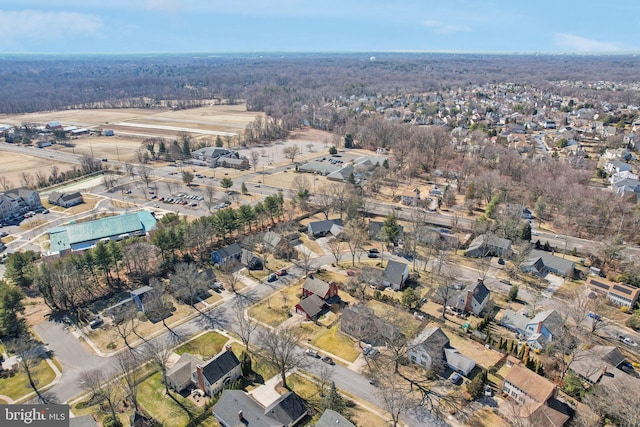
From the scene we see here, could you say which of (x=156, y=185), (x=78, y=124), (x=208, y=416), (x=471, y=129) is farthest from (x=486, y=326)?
(x=78, y=124)

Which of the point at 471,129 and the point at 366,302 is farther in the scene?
the point at 471,129

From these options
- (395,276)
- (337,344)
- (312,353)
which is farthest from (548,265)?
(312,353)

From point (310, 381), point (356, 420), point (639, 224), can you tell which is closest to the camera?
point (356, 420)

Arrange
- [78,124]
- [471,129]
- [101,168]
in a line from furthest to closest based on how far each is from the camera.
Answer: [78,124] → [471,129] → [101,168]

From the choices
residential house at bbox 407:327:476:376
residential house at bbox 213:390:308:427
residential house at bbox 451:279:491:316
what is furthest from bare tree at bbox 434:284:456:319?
residential house at bbox 213:390:308:427

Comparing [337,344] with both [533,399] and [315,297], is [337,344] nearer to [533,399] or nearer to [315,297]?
[315,297]

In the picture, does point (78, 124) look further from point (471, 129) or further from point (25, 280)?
point (471, 129)

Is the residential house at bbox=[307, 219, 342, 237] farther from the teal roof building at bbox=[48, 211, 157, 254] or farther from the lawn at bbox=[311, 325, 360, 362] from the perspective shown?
the teal roof building at bbox=[48, 211, 157, 254]

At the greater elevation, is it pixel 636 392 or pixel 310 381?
pixel 636 392
